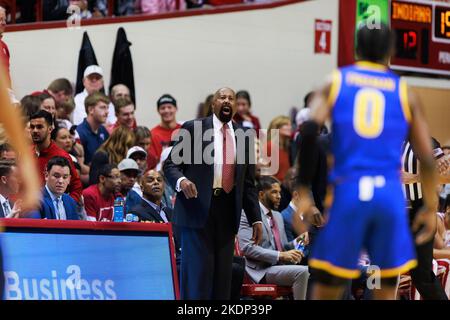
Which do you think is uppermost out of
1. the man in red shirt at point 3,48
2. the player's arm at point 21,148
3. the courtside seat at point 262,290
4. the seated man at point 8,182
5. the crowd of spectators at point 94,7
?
the crowd of spectators at point 94,7

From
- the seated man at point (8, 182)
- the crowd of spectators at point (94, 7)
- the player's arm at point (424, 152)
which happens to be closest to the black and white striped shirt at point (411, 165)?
the player's arm at point (424, 152)

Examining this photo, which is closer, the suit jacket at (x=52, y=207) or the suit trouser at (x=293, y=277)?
the suit jacket at (x=52, y=207)

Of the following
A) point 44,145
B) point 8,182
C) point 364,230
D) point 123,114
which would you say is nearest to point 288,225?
point 123,114

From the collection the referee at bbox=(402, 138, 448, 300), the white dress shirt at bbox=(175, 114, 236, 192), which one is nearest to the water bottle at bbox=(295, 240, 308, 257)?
the referee at bbox=(402, 138, 448, 300)

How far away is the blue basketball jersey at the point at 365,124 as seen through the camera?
6488 mm

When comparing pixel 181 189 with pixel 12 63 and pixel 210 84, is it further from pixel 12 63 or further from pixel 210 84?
pixel 210 84

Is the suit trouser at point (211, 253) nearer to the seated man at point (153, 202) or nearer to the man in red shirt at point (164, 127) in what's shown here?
the seated man at point (153, 202)

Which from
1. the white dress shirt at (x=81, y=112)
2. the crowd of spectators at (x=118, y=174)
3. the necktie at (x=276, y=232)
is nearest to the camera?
the crowd of spectators at (x=118, y=174)

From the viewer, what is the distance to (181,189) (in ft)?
30.0

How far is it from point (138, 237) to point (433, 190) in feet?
10.5

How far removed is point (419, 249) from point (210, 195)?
185 centimetres

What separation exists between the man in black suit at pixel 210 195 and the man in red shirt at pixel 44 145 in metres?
1.69
